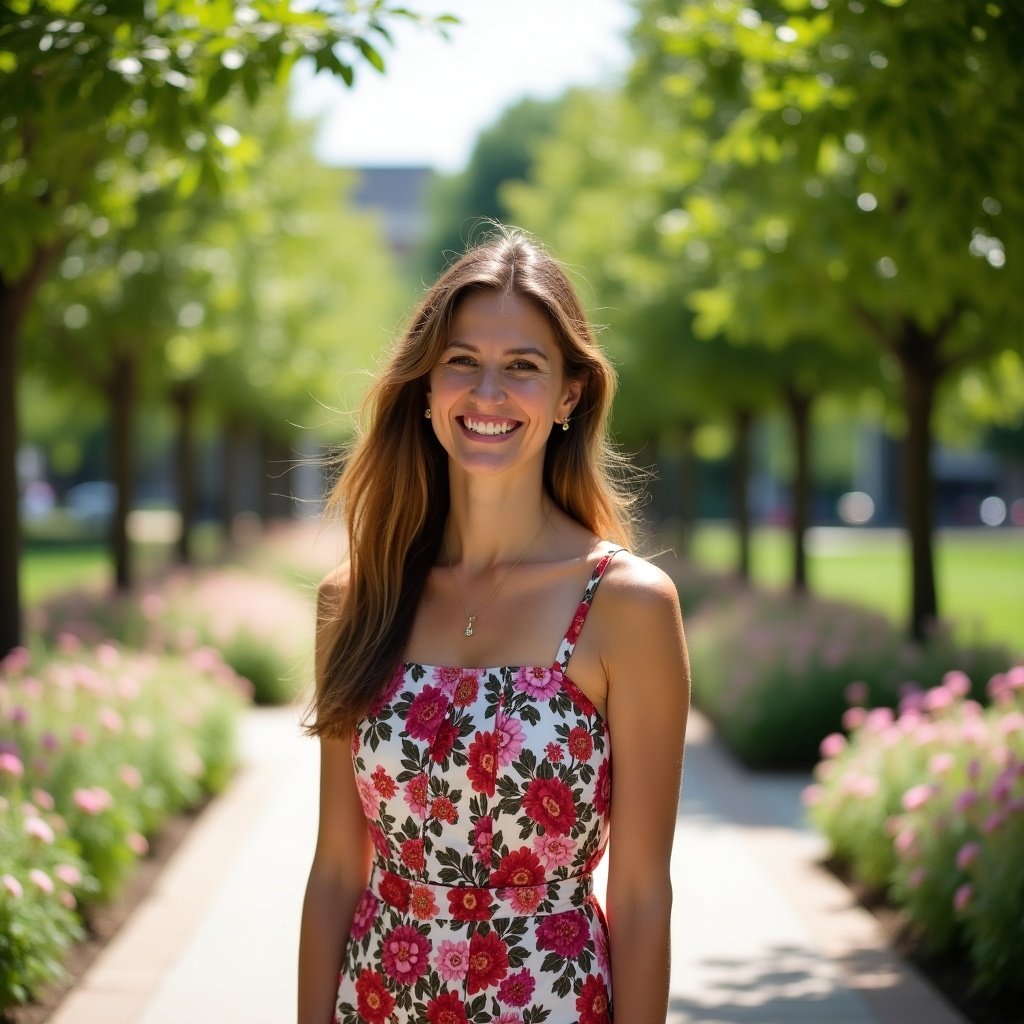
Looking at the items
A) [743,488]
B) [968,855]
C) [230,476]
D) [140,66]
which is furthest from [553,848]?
[230,476]

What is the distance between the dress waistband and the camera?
2.66 metres

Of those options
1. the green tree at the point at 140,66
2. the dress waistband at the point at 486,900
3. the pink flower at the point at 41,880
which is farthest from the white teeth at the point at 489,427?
the pink flower at the point at 41,880

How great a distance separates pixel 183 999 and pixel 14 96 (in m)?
3.14

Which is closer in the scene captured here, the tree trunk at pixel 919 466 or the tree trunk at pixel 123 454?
the tree trunk at pixel 919 466

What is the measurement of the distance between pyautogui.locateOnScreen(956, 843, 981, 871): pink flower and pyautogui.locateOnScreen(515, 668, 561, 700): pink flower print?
3030 mm

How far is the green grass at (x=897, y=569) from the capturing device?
19.2 metres

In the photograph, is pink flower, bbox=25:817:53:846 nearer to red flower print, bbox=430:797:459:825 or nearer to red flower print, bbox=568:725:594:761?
red flower print, bbox=430:797:459:825

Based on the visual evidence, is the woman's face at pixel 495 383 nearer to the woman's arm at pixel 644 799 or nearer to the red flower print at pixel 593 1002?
the woman's arm at pixel 644 799

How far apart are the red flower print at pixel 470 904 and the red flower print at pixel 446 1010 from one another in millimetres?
139

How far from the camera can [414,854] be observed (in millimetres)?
2686

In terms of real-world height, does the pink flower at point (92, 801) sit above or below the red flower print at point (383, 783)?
below

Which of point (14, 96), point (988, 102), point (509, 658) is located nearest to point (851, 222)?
point (988, 102)

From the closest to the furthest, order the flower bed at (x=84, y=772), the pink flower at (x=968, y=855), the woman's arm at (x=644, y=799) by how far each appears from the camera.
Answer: the woman's arm at (x=644, y=799)
the flower bed at (x=84, y=772)
the pink flower at (x=968, y=855)

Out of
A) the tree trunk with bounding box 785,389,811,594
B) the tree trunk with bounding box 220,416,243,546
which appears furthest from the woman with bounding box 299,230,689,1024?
the tree trunk with bounding box 220,416,243,546
